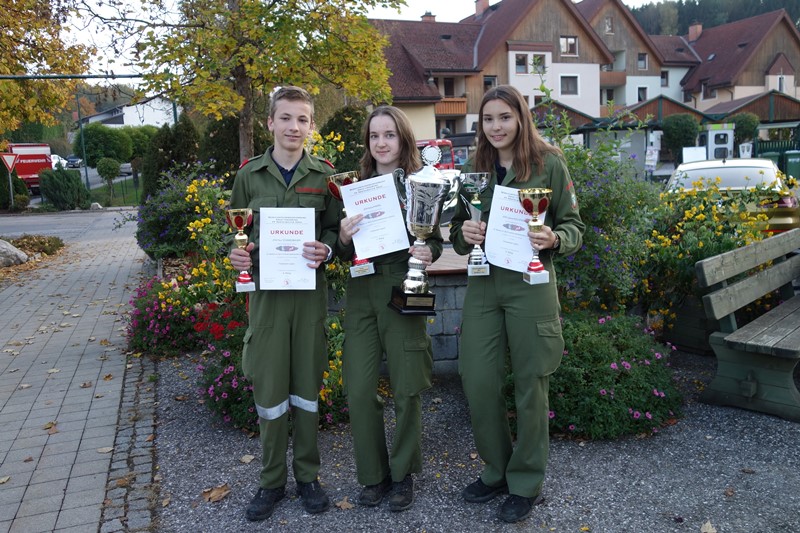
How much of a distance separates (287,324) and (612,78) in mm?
54036

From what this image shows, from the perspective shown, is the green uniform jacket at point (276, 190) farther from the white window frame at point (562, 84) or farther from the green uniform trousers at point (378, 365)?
the white window frame at point (562, 84)

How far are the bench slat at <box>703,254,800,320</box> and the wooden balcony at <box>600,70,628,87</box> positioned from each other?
1976 inches

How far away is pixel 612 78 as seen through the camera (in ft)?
172

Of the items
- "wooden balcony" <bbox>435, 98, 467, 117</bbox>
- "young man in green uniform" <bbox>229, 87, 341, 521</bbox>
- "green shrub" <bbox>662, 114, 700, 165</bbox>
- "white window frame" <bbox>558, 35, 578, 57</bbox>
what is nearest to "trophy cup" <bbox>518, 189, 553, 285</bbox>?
"young man in green uniform" <bbox>229, 87, 341, 521</bbox>

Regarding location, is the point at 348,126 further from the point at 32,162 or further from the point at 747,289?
the point at 32,162

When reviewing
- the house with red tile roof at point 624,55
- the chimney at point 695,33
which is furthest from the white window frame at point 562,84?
the chimney at point 695,33

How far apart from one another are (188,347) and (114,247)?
427 inches

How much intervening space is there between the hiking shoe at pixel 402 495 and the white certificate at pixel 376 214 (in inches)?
49.1

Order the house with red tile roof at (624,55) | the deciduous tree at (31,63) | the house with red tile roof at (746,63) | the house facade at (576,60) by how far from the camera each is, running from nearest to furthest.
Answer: the deciduous tree at (31,63), the house facade at (576,60), the house with red tile roof at (624,55), the house with red tile roof at (746,63)

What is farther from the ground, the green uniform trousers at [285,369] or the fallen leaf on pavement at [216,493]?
the green uniform trousers at [285,369]

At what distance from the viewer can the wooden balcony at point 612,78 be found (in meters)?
52.5

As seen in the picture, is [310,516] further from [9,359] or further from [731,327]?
[9,359]

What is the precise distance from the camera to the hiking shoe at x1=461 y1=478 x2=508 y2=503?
3.62m

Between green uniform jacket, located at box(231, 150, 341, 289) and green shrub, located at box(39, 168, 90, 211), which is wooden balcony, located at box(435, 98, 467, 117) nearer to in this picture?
green shrub, located at box(39, 168, 90, 211)
